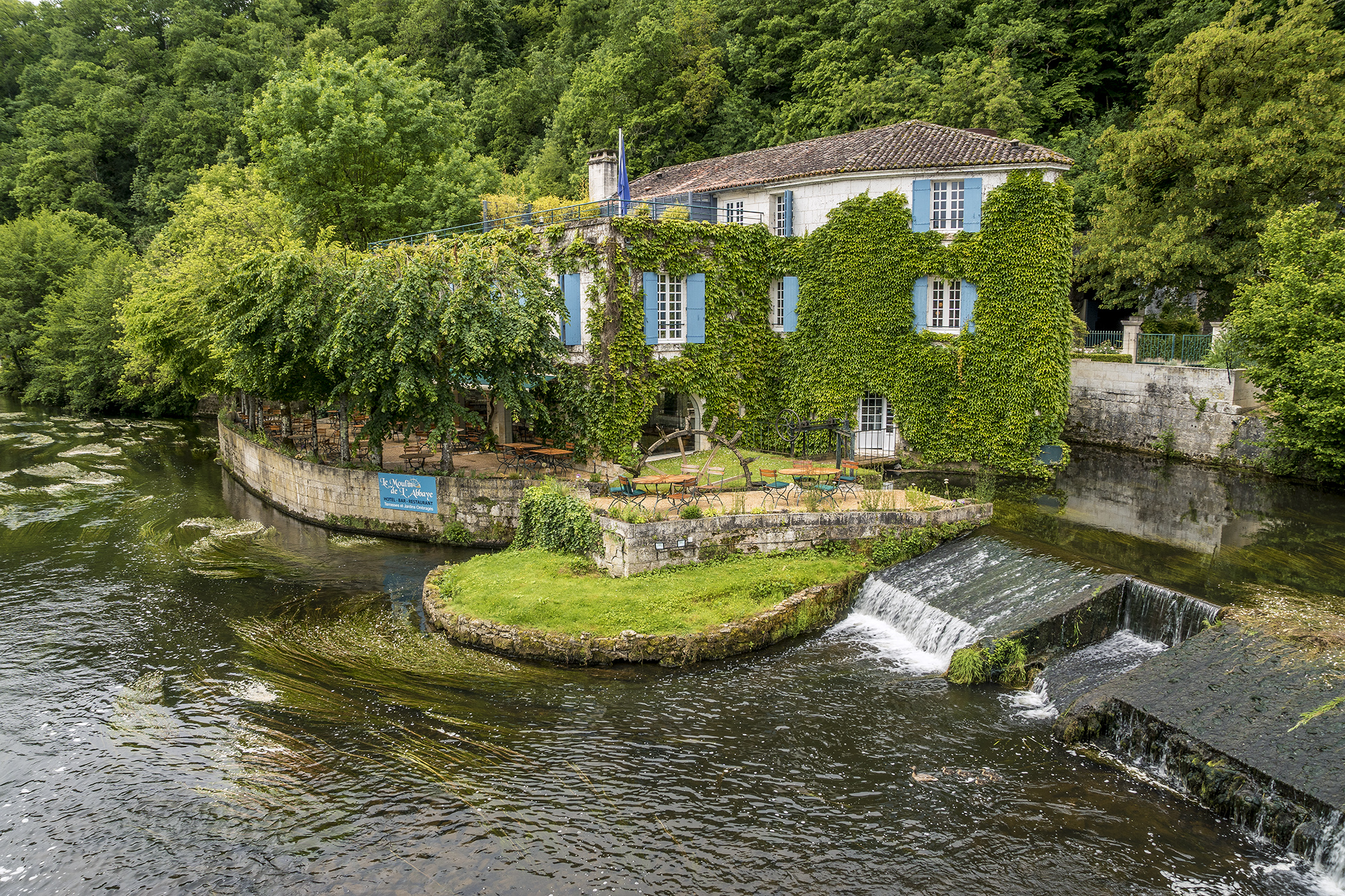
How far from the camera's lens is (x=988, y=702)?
14.9 meters

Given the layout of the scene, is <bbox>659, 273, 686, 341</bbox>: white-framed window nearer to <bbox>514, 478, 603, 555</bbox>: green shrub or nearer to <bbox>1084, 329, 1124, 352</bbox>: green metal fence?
<bbox>514, 478, 603, 555</bbox>: green shrub

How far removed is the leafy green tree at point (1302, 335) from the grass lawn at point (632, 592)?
593 inches

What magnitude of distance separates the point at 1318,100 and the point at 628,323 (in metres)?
25.2

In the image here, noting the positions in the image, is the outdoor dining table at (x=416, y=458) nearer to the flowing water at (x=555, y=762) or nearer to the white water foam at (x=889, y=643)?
the flowing water at (x=555, y=762)

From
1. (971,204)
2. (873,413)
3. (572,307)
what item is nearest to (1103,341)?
(971,204)

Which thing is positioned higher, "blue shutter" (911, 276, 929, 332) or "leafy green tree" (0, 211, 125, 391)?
"leafy green tree" (0, 211, 125, 391)

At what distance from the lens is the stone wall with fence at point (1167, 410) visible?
30.0m

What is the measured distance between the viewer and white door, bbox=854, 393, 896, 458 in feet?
98.0

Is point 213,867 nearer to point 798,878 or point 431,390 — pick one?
point 798,878

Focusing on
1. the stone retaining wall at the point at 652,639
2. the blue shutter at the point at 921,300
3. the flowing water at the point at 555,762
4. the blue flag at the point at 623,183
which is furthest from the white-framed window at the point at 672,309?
the stone retaining wall at the point at 652,639

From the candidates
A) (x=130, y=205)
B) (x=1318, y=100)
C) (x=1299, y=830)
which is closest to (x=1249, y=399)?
(x=1318, y=100)

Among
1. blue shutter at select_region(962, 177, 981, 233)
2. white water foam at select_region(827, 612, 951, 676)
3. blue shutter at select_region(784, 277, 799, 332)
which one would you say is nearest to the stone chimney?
blue shutter at select_region(784, 277, 799, 332)

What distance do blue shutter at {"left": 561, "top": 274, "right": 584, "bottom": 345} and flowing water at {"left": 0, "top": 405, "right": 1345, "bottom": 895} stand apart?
981cm

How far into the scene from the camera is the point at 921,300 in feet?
93.7
